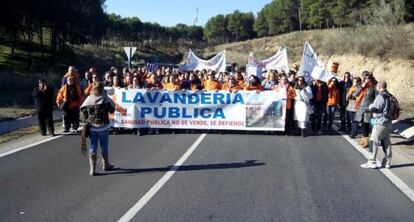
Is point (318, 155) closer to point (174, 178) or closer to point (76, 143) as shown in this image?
point (174, 178)

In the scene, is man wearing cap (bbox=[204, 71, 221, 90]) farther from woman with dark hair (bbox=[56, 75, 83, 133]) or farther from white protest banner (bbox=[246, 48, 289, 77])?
white protest banner (bbox=[246, 48, 289, 77])

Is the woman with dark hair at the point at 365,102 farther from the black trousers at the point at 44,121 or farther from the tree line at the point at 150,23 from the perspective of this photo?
the tree line at the point at 150,23

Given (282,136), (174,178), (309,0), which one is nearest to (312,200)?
(174,178)

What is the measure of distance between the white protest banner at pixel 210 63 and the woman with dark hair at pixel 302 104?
430 inches

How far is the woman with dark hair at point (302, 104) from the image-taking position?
47.4ft

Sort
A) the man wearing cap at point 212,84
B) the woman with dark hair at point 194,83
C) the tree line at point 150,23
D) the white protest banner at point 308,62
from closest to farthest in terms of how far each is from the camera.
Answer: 1. the man wearing cap at point 212,84
2. the woman with dark hair at point 194,83
3. the white protest banner at point 308,62
4. the tree line at point 150,23

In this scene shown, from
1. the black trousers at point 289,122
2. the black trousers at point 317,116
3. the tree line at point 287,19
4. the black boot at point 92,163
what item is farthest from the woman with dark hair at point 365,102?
the tree line at point 287,19

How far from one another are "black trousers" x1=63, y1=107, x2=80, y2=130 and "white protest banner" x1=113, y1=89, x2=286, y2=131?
A: 3.66 ft

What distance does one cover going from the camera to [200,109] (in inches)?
589

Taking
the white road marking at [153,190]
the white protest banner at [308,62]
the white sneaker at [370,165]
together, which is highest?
the white protest banner at [308,62]

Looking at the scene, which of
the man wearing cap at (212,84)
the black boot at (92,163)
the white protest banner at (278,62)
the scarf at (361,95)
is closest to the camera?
the black boot at (92,163)

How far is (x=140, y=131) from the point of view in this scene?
14.6 meters

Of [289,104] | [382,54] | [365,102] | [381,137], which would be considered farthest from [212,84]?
[382,54]

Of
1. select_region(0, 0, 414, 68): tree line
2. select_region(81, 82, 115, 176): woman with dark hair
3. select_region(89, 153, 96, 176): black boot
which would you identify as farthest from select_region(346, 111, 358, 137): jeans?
select_region(0, 0, 414, 68): tree line
